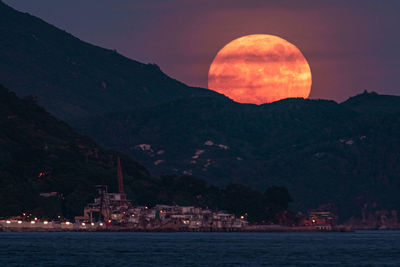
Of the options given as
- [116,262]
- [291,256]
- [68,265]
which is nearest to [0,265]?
[68,265]

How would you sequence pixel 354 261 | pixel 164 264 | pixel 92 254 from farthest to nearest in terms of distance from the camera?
pixel 92 254, pixel 354 261, pixel 164 264

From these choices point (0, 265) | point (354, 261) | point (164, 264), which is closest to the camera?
point (0, 265)

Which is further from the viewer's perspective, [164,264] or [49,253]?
[49,253]

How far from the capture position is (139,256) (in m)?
190

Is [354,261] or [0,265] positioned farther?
[354,261]

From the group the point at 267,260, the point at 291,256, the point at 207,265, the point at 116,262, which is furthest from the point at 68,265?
the point at 291,256

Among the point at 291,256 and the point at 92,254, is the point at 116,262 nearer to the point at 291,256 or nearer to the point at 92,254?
the point at 92,254

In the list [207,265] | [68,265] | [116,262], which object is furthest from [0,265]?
[207,265]

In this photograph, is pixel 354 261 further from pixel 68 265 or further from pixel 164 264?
pixel 68 265

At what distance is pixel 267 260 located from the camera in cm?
18188

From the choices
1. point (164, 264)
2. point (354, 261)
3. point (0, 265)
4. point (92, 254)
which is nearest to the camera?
point (0, 265)

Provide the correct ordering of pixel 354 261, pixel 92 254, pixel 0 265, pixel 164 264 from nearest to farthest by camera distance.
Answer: pixel 0 265 < pixel 164 264 < pixel 354 261 < pixel 92 254

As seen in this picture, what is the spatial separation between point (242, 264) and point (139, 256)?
29382 mm

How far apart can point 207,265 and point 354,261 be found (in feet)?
108
